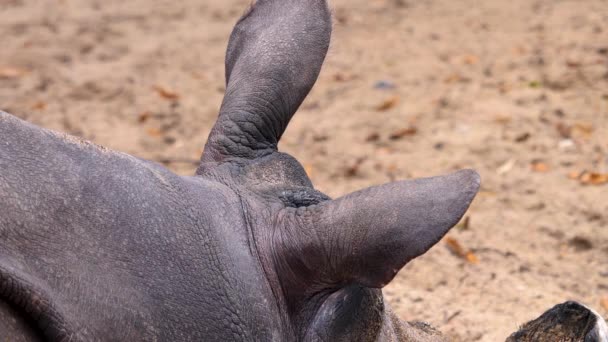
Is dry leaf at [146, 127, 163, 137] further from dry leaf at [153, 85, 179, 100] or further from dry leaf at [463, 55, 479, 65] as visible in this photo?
dry leaf at [463, 55, 479, 65]

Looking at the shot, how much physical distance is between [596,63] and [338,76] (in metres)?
1.69

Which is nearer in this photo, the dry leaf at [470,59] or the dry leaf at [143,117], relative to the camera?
the dry leaf at [143,117]

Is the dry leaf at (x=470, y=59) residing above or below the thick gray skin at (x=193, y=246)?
below

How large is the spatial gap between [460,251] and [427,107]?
1.76 m

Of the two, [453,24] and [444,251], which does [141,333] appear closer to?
[444,251]

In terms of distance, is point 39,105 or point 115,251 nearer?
point 115,251

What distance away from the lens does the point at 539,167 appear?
4930mm

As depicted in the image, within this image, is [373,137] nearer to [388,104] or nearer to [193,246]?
[388,104]

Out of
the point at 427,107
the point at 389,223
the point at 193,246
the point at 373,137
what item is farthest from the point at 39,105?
the point at 389,223

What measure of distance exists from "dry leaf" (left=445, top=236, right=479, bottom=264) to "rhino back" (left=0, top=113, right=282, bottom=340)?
2235 millimetres

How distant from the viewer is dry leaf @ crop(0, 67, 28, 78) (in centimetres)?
636

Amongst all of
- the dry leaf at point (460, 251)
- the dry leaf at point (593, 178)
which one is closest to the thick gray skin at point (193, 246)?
the dry leaf at point (460, 251)

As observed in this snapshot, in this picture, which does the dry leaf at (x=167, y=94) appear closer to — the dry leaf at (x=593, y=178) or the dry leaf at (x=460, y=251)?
the dry leaf at (x=460, y=251)

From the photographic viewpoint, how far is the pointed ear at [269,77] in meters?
2.34
